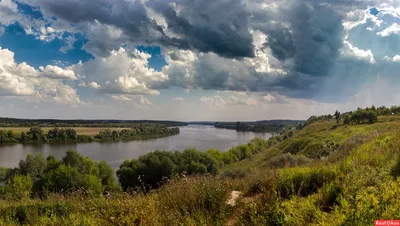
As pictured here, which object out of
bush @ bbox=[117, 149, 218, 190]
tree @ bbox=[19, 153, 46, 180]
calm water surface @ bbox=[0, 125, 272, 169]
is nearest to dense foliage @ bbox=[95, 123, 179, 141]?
calm water surface @ bbox=[0, 125, 272, 169]

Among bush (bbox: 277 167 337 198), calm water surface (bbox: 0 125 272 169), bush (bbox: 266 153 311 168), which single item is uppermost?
bush (bbox: 277 167 337 198)

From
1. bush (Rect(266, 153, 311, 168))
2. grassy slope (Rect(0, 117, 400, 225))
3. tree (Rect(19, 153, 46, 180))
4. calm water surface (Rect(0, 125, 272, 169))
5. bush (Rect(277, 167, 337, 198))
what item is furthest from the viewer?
calm water surface (Rect(0, 125, 272, 169))

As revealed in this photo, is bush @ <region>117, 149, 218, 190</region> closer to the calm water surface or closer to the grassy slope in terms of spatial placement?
the calm water surface

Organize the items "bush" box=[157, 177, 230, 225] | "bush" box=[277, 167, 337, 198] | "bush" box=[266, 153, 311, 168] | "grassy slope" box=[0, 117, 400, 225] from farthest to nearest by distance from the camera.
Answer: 1. "bush" box=[266, 153, 311, 168]
2. "bush" box=[277, 167, 337, 198]
3. "bush" box=[157, 177, 230, 225]
4. "grassy slope" box=[0, 117, 400, 225]

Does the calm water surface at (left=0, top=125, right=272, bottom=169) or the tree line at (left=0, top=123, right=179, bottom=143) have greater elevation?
the tree line at (left=0, top=123, right=179, bottom=143)

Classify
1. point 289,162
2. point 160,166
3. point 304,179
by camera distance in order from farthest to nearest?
point 160,166 < point 289,162 < point 304,179

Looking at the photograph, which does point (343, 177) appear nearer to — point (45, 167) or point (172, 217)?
point (172, 217)

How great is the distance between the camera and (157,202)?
5.25m

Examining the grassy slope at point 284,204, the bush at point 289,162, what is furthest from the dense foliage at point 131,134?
the grassy slope at point 284,204

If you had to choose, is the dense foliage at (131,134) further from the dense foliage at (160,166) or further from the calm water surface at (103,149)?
the dense foliage at (160,166)

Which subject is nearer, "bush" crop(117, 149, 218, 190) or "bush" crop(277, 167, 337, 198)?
"bush" crop(277, 167, 337, 198)

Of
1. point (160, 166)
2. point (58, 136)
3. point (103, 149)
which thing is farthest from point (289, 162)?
point (58, 136)

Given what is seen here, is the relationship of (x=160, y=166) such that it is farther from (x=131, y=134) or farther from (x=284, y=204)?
(x=131, y=134)

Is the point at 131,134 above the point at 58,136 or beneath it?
above
